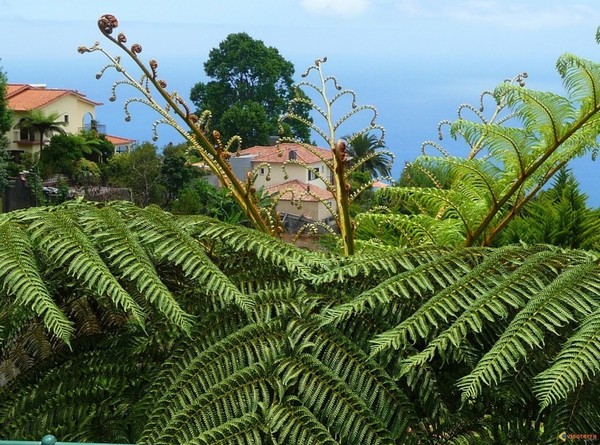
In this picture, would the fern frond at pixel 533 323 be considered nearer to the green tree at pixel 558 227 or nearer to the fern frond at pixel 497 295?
the fern frond at pixel 497 295

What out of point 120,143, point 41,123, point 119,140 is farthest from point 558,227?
point 119,140

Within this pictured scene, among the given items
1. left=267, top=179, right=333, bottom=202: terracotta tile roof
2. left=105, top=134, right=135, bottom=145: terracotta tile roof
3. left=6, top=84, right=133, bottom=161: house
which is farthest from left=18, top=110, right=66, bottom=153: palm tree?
left=267, top=179, right=333, bottom=202: terracotta tile roof

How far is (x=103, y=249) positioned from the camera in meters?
1.20

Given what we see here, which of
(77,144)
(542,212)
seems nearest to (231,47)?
(77,144)

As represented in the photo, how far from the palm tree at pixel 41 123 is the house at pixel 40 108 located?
0.69 feet

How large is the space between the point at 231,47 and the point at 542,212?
40.9m

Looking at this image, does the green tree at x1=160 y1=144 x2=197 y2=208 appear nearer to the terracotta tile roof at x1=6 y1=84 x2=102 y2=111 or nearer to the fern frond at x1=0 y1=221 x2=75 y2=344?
the terracotta tile roof at x1=6 y1=84 x2=102 y2=111

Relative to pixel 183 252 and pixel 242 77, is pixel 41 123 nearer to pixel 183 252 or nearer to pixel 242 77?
pixel 242 77

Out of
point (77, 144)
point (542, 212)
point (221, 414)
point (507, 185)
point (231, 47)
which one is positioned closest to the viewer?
point (221, 414)

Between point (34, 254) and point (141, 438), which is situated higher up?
point (34, 254)

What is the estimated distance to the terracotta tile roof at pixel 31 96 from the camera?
33.9 m

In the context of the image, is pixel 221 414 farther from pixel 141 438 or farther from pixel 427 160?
pixel 427 160

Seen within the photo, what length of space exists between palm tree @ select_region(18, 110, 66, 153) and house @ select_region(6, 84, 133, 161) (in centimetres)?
21

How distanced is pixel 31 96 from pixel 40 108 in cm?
131
